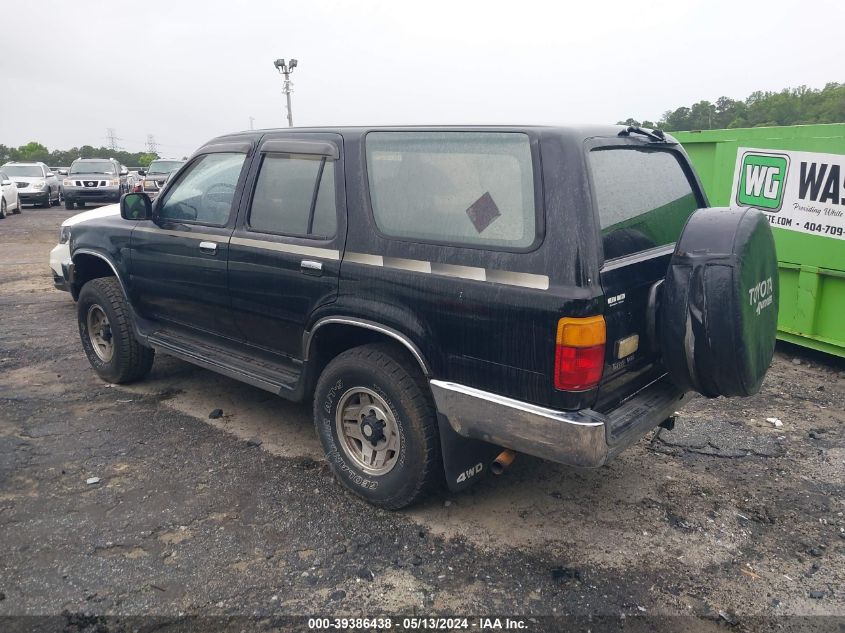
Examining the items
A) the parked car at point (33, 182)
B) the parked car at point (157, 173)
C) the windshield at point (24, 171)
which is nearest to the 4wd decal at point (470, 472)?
the parked car at point (157, 173)

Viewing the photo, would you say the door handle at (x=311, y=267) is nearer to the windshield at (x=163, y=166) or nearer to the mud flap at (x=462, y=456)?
the mud flap at (x=462, y=456)

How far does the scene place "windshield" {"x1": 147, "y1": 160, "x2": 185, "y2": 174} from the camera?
75.4ft

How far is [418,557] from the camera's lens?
313 cm

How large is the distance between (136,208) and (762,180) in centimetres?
542

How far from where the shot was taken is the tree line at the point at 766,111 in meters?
21.7

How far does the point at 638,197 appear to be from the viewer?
3.25 meters

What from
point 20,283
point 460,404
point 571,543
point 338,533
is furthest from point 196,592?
point 20,283

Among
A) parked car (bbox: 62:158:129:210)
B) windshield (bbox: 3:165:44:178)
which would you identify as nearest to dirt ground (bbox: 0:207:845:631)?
parked car (bbox: 62:158:129:210)

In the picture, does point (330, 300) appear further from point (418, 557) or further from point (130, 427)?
point (130, 427)

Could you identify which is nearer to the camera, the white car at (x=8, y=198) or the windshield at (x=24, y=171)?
the white car at (x=8, y=198)

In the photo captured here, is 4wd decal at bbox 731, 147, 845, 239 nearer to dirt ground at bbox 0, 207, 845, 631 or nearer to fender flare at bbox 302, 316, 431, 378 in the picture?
dirt ground at bbox 0, 207, 845, 631

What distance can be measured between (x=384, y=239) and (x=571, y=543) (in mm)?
1751

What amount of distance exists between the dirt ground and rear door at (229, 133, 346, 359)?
2.94 ft

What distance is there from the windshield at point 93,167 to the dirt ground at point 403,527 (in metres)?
19.3
